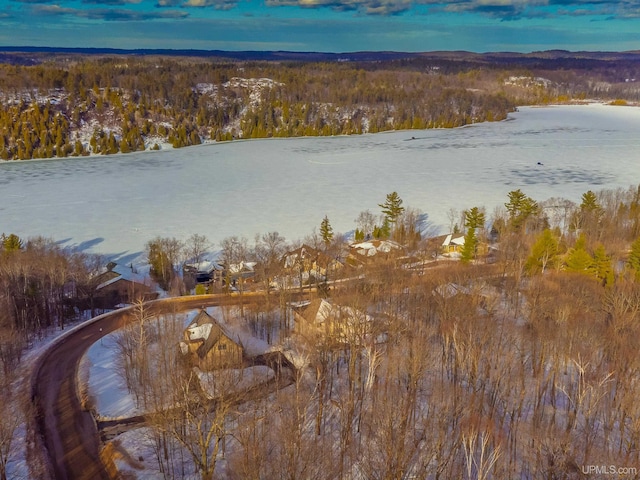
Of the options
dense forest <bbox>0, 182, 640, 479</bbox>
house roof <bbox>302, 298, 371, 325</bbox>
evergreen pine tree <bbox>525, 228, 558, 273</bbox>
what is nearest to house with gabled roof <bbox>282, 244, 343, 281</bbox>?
dense forest <bbox>0, 182, 640, 479</bbox>

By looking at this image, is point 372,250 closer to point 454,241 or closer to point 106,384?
point 454,241

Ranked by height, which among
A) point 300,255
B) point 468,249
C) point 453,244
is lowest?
point 453,244

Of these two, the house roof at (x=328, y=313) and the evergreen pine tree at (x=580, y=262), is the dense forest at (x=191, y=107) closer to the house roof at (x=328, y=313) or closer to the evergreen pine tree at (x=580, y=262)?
the house roof at (x=328, y=313)

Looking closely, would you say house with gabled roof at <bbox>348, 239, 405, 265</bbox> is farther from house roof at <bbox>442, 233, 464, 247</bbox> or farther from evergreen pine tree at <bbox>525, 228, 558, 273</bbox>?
evergreen pine tree at <bbox>525, 228, 558, 273</bbox>

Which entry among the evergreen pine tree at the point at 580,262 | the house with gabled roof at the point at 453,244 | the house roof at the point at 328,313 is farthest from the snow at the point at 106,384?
the house with gabled roof at the point at 453,244

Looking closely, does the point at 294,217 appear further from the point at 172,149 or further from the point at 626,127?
the point at 626,127

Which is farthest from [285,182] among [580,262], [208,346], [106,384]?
[106,384]
